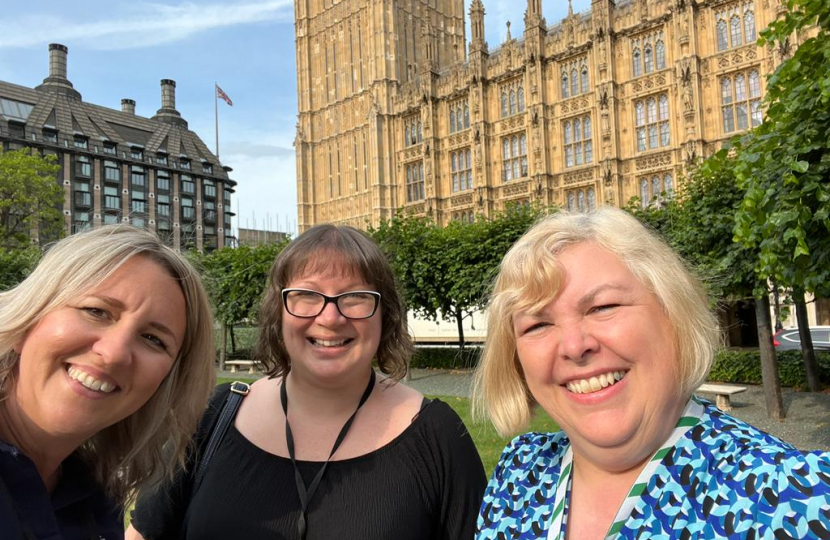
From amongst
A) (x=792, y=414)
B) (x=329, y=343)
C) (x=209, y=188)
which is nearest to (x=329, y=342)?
(x=329, y=343)

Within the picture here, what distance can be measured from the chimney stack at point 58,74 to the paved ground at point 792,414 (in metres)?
70.2

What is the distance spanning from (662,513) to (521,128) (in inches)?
1151

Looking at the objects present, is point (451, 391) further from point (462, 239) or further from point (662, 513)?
point (662, 513)

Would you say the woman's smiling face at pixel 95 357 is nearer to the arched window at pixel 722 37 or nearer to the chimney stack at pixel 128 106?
the arched window at pixel 722 37

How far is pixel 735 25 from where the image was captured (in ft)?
73.9

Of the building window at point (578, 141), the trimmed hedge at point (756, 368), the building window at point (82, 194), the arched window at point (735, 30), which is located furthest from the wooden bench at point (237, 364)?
the building window at point (82, 194)

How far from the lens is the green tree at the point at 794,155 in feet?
13.5

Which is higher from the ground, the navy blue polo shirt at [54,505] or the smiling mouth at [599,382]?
the smiling mouth at [599,382]

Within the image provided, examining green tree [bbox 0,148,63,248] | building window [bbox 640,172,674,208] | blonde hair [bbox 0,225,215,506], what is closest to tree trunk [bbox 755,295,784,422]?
blonde hair [bbox 0,225,215,506]

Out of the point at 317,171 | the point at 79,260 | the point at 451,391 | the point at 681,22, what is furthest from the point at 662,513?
the point at 317,171

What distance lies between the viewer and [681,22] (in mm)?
23344

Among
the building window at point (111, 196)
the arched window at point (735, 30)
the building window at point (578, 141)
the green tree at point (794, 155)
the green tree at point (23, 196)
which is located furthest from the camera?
the building window at point (111, 196)

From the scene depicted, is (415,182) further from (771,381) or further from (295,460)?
(295,460)

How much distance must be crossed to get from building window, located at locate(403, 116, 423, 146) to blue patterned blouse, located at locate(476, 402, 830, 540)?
3348 cm
